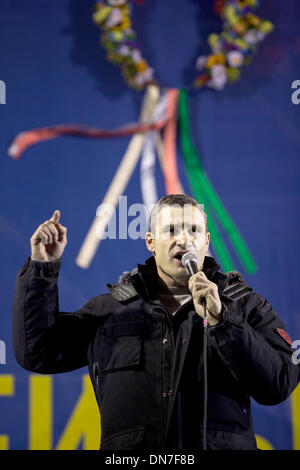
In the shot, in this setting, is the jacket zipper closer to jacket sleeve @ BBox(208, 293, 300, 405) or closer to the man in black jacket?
the man in black jacket

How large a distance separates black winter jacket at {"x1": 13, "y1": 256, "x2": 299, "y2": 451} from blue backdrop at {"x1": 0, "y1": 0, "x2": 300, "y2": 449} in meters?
1.42

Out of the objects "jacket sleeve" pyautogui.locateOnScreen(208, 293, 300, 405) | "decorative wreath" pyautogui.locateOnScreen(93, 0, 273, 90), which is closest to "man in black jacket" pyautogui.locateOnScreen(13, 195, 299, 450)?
"jacket sleeve" pyautogui.locateOnScreen(208, 293, 300, 405)

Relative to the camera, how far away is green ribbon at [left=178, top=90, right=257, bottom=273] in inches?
131

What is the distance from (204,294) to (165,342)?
0.86 feet

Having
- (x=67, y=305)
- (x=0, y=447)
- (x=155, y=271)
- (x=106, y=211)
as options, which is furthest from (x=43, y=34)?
(x=0, y=447)

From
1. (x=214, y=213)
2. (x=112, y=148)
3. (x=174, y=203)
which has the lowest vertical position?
(x=174, y=203)

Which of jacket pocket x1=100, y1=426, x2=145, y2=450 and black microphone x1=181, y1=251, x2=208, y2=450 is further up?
black microphone x1=181, y1=251, x2=208, y2=450

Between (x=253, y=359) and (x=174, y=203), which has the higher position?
(x=174, y=203)

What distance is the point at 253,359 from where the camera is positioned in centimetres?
154

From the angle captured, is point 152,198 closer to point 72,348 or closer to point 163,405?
point 72,348

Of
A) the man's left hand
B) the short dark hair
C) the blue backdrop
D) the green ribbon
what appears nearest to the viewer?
the man's left hand

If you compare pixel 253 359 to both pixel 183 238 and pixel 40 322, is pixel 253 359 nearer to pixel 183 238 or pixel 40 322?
pixel 183 238

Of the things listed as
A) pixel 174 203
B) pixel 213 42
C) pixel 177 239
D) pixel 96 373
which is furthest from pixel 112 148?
pixel 96 373

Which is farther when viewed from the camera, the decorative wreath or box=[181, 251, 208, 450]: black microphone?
the decorative wreath
